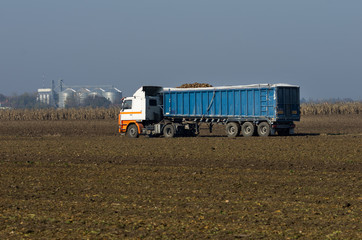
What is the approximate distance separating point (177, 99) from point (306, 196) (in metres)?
26.4

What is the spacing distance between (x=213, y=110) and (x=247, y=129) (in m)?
2.68

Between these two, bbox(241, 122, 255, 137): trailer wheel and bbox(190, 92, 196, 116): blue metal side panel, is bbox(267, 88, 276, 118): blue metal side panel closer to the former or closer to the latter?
bbox(241, 122, 255, 137): trailer wheel

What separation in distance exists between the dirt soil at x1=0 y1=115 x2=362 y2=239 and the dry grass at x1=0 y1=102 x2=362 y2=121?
44419mm

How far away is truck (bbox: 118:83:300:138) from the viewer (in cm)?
3769

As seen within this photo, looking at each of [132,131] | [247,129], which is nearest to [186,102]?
[132,131]

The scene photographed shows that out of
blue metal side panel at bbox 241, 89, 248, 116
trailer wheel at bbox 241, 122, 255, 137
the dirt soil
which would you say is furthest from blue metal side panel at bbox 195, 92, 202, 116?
the dirt soil

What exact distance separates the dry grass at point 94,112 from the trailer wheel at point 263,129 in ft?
118

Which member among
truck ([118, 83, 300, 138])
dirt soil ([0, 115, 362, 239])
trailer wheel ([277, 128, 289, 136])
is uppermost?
truck ([118, 83, 300, 138])

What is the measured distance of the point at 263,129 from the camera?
38125 mm

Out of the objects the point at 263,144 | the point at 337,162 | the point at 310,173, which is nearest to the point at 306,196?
the point at 310,173

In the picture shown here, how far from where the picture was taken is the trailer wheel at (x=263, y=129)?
37719 millimetres

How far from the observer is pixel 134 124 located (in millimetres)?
42281

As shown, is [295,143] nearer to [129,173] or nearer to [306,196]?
[129,173]

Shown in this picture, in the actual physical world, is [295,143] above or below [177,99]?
below
